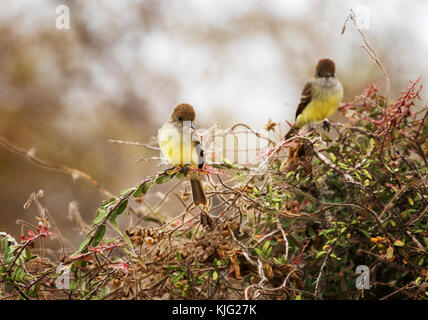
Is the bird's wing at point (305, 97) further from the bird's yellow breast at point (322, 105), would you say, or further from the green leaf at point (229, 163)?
the green leaf at point (229, 163)

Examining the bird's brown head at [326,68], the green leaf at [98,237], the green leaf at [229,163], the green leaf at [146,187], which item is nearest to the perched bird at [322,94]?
the bird's brown head at [326,68]

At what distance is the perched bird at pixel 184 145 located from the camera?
0.90m

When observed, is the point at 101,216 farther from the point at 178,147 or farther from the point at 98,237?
the point at 178,147

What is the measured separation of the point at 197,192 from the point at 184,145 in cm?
10

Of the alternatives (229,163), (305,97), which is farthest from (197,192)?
(305,97)

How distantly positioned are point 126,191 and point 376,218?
1.57 feet

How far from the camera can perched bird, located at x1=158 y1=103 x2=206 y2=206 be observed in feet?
2.95

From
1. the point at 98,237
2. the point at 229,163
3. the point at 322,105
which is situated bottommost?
the point at 98,237

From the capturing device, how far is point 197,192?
3.01 ft

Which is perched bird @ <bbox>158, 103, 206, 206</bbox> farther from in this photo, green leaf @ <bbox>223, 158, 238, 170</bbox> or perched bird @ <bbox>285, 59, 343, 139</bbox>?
perched bird @ <bbox>285, 59, 343, 139</bbox>

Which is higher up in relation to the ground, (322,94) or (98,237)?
(322,94)
